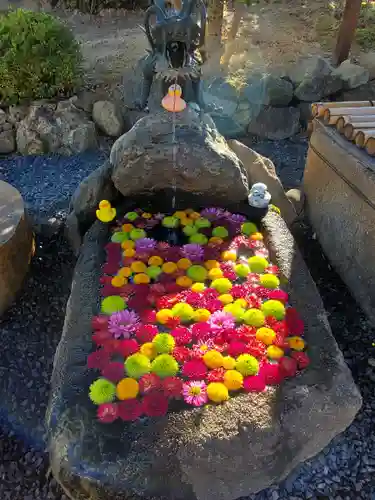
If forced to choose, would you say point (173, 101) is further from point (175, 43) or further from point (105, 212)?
point (105, 212)

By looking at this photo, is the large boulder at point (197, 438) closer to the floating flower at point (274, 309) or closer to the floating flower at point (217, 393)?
the floating flower at point (217, 393)

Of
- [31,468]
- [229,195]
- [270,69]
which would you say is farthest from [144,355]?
[270,69]

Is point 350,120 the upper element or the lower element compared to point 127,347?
upper

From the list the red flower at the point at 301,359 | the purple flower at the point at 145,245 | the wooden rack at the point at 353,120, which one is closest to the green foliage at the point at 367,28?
the wooden rack at the point at 353,120

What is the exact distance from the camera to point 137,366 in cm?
278

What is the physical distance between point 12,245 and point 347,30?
581cm

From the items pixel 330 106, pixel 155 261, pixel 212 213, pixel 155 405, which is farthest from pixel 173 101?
pixel 155 405

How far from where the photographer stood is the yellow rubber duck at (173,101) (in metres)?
3.70

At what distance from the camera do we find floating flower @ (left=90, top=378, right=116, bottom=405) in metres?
2.61

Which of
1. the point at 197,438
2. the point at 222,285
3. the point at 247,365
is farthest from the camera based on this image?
the point at 222,285

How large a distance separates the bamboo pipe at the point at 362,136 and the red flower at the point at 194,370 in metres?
2.33

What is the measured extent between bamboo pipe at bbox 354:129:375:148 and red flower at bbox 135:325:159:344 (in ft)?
7.55

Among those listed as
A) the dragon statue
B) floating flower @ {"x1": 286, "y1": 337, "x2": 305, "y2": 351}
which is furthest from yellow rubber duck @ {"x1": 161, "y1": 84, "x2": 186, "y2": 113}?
floating flower @ {"x1": 286, "y1": 337, "x2": 305, "y2": 351}

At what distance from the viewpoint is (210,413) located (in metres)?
2.59
